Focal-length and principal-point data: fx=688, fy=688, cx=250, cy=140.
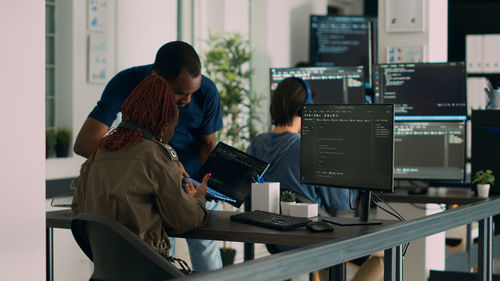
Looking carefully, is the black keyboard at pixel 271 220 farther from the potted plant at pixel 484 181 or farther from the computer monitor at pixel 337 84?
the computer monitor at pixel 337 84

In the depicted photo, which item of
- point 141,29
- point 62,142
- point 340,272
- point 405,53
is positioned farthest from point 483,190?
point 141,29

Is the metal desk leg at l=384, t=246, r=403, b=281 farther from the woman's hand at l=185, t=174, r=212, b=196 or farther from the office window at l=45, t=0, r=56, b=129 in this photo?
the office window at l=45, t=0, r=56, b=129

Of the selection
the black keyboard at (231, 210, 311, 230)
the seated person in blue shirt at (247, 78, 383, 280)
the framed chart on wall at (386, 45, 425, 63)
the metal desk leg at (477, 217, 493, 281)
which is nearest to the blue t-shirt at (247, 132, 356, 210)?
the seated person in blue shirt at (247, 78, 383, 280)

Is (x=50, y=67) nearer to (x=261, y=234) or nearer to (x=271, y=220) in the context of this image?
(x=271, y=220)

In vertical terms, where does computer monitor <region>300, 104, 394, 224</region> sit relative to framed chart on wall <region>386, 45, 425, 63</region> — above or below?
below

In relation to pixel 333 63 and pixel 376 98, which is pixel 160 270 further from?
pixel 333 63

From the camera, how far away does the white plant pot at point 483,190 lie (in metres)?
3.27

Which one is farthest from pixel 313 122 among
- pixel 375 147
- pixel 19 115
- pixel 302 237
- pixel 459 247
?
pixel 459 247

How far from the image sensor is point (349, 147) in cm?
243

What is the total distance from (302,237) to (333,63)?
5.11 m

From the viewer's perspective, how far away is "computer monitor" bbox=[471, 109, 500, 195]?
3.28 metres

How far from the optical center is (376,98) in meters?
3.72

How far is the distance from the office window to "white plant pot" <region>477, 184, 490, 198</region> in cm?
289

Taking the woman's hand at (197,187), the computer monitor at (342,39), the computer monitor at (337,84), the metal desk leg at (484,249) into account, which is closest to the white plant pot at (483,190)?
the computer monitor at (337,84)
